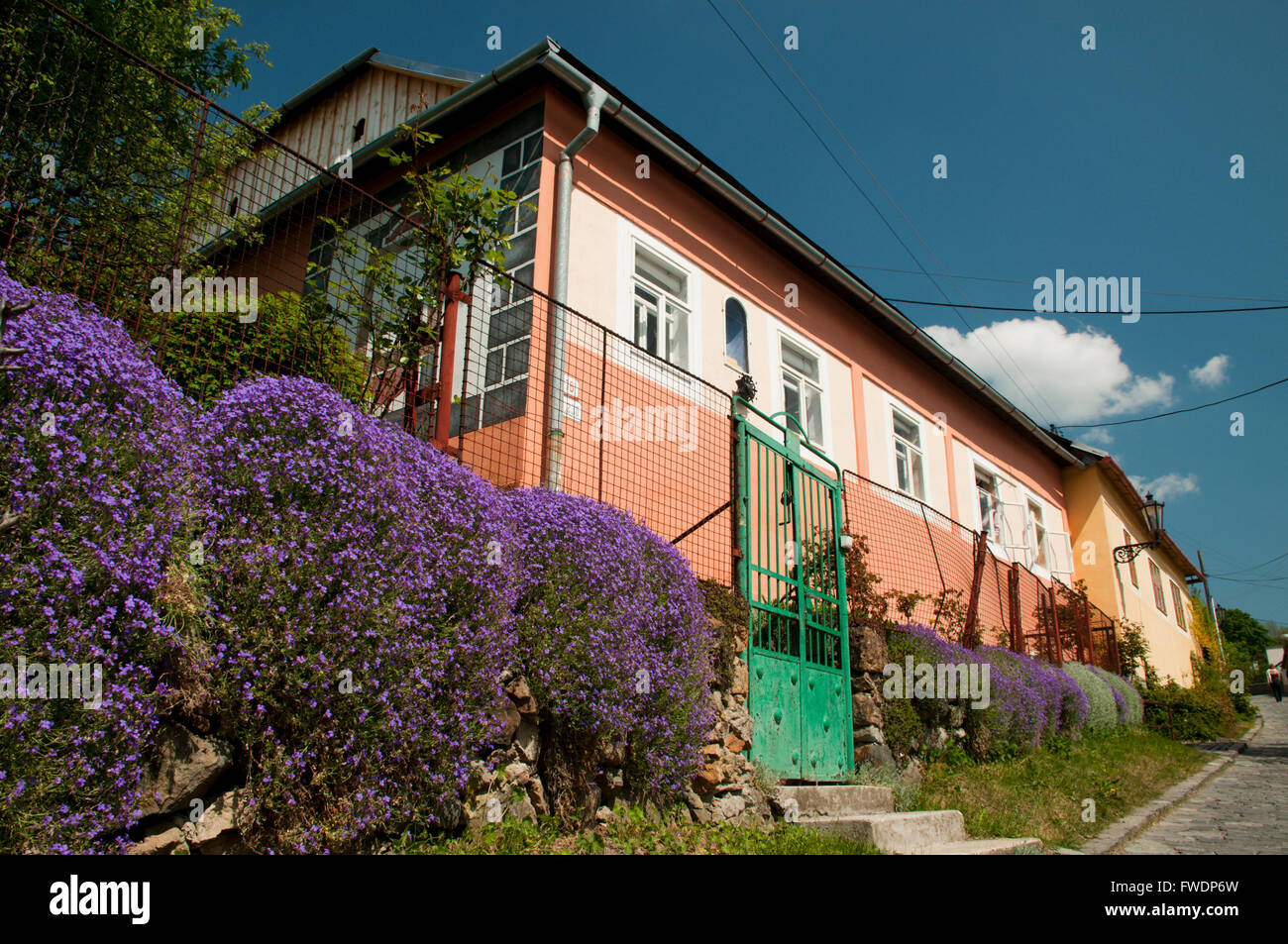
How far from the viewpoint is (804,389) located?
428 inches

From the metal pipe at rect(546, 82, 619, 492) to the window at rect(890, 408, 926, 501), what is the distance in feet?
21.7

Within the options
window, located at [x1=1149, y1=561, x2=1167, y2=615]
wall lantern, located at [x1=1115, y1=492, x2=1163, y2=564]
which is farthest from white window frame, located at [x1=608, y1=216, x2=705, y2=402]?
window, located at [x1=1149, y1=561, x2=1167, y2=615]

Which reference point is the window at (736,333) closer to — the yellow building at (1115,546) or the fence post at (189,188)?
the fence post at (189,188)

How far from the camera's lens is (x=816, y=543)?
7238mm

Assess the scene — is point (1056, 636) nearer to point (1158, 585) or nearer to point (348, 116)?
point (348, 116)

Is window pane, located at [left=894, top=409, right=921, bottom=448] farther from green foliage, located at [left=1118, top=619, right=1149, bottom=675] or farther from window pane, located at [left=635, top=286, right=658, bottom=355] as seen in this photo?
green foliage, located at [left=1118, top=619, right=1149, bottom=675]

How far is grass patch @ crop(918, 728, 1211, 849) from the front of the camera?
20.0ft

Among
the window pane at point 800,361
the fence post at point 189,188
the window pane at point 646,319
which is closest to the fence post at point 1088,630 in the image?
the window pane at point 800,361

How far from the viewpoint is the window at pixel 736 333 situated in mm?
9680

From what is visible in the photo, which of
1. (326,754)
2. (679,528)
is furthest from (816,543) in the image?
(326,754)

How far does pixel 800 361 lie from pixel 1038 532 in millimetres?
9523

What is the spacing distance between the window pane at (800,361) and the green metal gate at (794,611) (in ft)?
11.2
